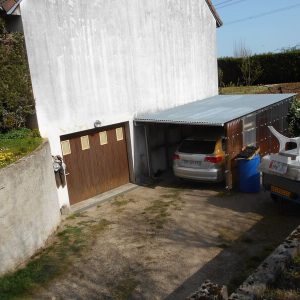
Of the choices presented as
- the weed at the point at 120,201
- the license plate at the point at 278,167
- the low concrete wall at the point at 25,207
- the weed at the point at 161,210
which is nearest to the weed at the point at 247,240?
the license plate at the point at 278,167

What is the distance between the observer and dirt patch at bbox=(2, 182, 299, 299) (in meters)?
6.59

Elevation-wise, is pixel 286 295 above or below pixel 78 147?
below

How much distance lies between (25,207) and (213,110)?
6892mm

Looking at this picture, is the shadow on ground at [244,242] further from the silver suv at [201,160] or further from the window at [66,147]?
the window at [66,147]

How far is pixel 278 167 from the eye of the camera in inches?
341

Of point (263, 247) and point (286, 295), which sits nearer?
point (286, 295)

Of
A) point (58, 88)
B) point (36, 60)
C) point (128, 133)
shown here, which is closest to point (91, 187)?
point (128, 133)

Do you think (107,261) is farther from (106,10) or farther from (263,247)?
(106,10)

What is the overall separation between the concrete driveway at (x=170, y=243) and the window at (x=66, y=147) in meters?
1.77

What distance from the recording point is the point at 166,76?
13141 mm

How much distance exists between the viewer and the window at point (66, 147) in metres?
10.6

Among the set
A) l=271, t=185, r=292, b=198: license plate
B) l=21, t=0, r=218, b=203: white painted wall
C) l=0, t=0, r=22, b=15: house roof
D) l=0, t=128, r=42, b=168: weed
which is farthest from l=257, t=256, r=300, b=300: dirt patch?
l=0, t=0, r=22, b=15: house roof

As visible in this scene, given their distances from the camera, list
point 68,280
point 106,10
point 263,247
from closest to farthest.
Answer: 1. point 68,280
2. point 263,247
3. point 106,10

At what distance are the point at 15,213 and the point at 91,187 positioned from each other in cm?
413
